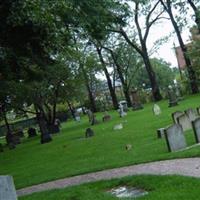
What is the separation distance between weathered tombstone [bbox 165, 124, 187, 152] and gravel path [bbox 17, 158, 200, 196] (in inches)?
45.5

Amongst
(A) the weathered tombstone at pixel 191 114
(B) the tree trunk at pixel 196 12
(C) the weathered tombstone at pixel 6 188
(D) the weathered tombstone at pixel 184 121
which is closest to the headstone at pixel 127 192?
(C) the weathered tombstone at pixel 6 188

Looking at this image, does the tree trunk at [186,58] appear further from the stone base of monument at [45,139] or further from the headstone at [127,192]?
the headstone at [127,192]

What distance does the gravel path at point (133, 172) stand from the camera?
28.9ft

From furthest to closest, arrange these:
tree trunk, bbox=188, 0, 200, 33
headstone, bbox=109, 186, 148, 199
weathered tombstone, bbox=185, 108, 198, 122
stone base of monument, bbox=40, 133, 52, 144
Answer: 1. tree trunk, bbox=188, 0, 200, 33
2. stone base of monument, bbox=40, 133, 52, 144
3. weathered tombstone, bbox=185, 108, 198, 122
4. headstone, bbox=109, 186, 148, 199

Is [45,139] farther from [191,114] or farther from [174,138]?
[174,138]

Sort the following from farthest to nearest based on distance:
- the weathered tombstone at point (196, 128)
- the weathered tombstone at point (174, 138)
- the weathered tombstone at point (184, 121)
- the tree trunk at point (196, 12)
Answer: the tree trunk at point (196, 12) < the weathered tombstone at point (184, 121) < the weathered tombstone at point (196, 128) < the weathered tombstone at point (174, 138)

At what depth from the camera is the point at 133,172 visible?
9.57m

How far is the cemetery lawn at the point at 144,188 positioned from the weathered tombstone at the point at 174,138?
269 centimetres

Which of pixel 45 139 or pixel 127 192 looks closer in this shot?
pixel 127 192

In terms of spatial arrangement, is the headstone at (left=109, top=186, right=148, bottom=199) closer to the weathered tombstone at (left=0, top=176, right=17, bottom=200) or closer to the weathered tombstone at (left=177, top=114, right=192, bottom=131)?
the weathered tombstone at (left=0, top=176, right=17, bottom=200)

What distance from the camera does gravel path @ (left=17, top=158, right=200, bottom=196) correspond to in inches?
347

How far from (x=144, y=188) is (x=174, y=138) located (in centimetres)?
366

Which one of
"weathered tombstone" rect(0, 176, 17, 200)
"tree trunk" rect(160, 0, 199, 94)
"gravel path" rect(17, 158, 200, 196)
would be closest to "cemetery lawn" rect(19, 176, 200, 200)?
"gravel path" rect(17, 158, 200, 196)

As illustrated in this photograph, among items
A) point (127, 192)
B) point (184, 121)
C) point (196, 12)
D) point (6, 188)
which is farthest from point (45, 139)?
point (196, 12)
